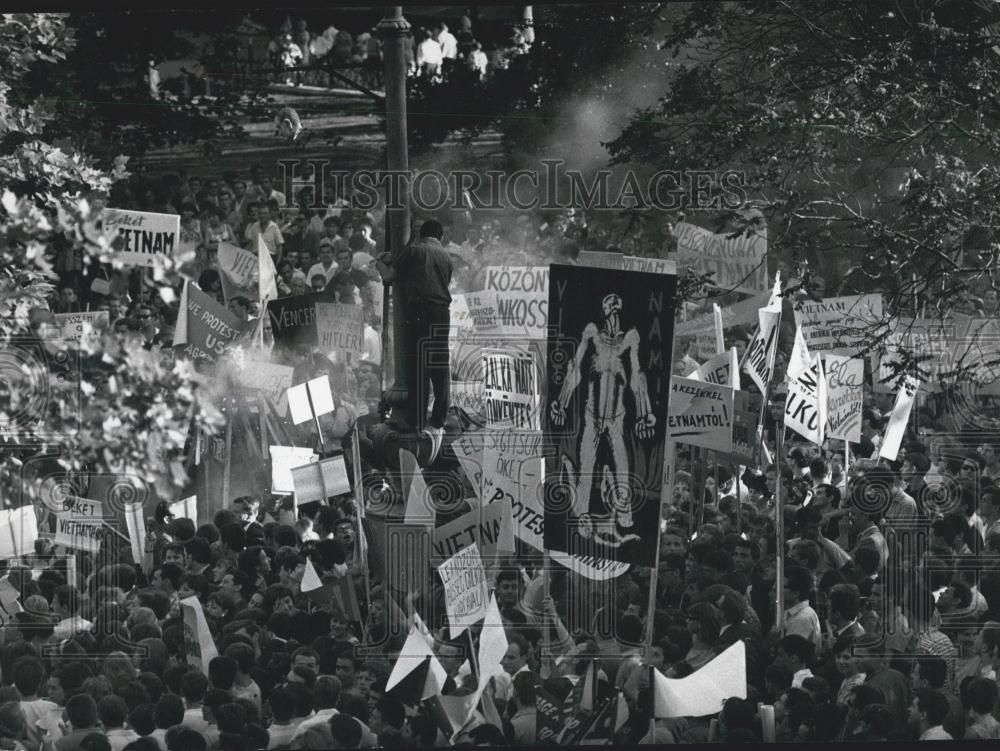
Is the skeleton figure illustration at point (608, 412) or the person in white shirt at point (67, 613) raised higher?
the skeleton figure illustration at point (608, 412)

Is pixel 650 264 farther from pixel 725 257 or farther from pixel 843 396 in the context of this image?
pixel 843 396

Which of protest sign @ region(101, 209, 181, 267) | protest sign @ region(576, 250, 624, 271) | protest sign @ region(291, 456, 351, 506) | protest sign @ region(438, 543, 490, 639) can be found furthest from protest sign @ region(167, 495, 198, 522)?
protest sign @ region(576, 250, 624, 271)

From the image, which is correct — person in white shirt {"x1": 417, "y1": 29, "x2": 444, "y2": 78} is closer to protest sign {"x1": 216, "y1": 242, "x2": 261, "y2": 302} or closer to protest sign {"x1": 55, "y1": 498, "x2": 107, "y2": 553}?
protest sign {"x1": 216, "y1": 242, "x2": 261, "y2": 302}

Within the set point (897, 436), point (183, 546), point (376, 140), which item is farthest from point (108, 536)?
point (897, 436)

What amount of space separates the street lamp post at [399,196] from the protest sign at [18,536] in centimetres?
259

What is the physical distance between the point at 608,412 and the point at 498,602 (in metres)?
1.50

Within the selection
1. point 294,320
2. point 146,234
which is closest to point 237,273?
point 294,320

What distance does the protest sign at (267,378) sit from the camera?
1164 centimetres

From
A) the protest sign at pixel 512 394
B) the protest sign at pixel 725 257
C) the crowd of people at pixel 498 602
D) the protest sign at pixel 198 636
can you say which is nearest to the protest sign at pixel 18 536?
the crowd of people at pixel 498 602

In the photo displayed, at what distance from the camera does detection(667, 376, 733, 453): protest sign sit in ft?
35.4

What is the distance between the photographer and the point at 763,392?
37.8ft

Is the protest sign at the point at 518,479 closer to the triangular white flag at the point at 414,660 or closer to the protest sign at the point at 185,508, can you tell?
the triangular white flag at the point at 414,660

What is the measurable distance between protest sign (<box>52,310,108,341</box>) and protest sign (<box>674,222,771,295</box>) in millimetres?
4355

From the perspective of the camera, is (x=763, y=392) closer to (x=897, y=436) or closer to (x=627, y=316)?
(x=897, y=436)
